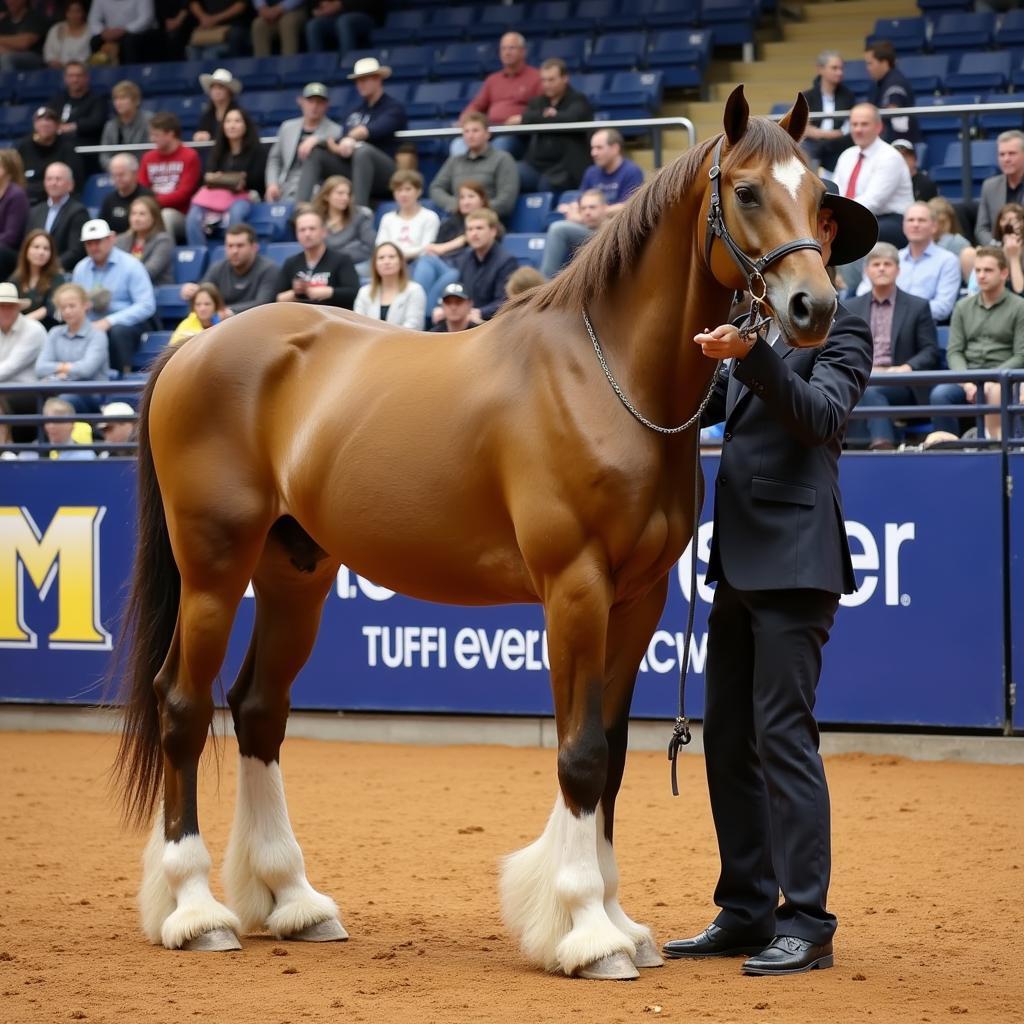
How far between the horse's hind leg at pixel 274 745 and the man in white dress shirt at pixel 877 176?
6829 mm

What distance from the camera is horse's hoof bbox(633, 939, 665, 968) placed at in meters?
4.68

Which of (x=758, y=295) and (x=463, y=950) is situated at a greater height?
(x=758, y=295)

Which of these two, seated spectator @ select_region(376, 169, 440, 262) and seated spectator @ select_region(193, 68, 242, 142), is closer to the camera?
seated spectator @ select_region(376, 169, 440, 262)

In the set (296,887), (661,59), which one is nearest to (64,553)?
(296,887)

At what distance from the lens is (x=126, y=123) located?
16094mm

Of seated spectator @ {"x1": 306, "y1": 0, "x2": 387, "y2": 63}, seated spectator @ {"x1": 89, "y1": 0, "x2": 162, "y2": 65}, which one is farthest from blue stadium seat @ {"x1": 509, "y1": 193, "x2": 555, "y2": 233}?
seated spectator @ {"x1": 89, "y1": 0, "x2": 162, "y2": 65}

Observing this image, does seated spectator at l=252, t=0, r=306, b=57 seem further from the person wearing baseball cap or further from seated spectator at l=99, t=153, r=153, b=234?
the person wearing baseball cap

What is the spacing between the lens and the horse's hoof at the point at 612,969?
14.8 feet

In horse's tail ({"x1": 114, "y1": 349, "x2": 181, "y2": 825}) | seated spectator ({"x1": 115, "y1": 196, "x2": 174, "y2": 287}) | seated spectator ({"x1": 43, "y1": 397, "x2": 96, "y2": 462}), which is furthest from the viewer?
seated spectator ({"x1": 115, "y1": 196, "x2": 174, "y2": 287})

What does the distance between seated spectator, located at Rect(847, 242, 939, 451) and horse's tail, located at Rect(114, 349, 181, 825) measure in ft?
16.0

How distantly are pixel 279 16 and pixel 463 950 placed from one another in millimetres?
15233

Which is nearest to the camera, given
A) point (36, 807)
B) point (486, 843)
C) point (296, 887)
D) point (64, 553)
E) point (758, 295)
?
point (758, 295)

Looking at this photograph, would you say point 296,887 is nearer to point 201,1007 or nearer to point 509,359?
point 201,1007

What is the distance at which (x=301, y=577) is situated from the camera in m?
5.57
